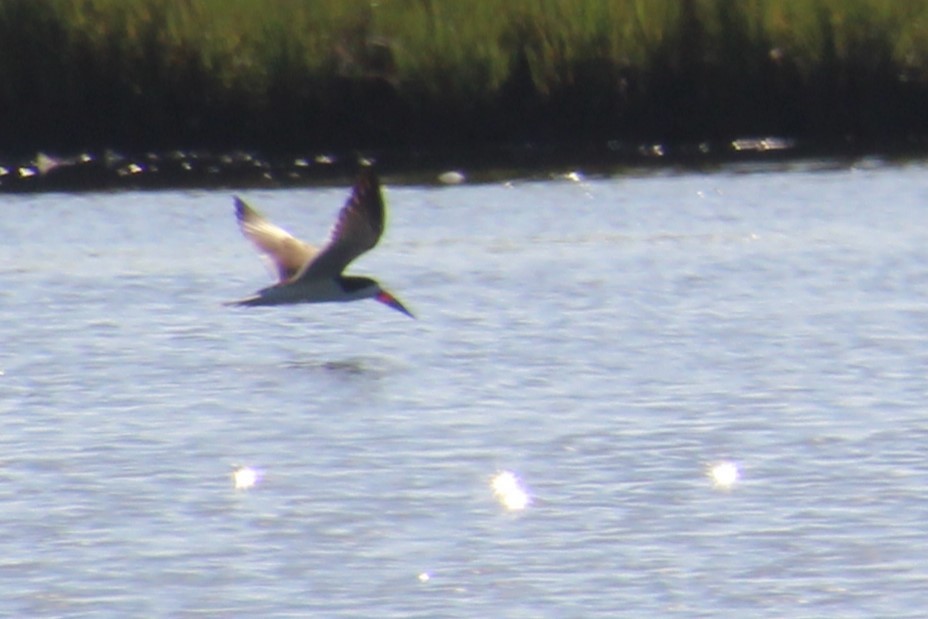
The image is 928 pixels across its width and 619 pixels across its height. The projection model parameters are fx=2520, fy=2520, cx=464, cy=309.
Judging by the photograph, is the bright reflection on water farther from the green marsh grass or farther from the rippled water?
the green marsh grass

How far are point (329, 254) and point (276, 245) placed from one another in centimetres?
77

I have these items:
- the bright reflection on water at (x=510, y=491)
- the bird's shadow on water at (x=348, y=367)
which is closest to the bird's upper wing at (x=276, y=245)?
the bird's shadow on water at (x=348, y=367)

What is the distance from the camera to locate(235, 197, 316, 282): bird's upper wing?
1052 centimetres

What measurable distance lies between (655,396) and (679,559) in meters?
2.51

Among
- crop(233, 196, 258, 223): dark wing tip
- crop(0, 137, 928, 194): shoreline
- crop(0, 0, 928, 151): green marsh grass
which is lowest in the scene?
crop(0, 137, 928, 194): shoreline

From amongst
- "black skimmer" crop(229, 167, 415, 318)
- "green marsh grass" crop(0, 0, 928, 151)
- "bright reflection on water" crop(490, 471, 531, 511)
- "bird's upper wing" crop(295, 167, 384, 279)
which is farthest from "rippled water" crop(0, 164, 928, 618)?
"green marsh grass" crop(0, 0, 928, 151)

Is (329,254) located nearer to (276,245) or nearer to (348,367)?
(348,367)

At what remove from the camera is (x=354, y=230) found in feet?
31.8

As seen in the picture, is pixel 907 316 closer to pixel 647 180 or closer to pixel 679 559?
pixel 679 559

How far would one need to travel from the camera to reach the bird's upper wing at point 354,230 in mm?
9430

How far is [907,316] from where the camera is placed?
10.7 m

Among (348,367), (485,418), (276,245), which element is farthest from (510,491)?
(276,245)

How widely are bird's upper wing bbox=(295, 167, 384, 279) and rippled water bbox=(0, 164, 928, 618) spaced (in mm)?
400

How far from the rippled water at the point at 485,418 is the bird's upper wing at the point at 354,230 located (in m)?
0.40
